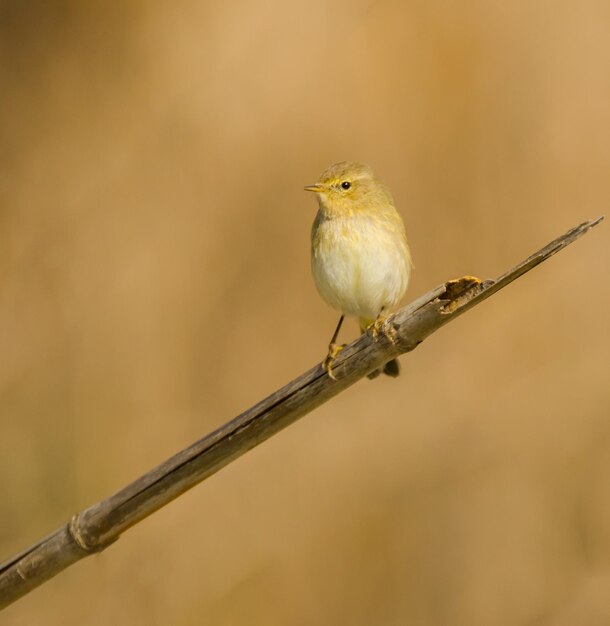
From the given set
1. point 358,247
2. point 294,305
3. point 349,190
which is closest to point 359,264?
point 358,247

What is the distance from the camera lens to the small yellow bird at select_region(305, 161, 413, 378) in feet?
10.9

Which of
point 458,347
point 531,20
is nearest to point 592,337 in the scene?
point 458,347

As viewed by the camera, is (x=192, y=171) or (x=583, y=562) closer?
(x=583, y=562)

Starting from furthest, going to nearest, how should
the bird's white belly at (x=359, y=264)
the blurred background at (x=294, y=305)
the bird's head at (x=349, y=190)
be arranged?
the blurred background at (x=294, y=305), the bird's head at (x=349, y=190), the bird's white belly at (x=359, y=264)

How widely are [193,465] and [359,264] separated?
4.30ft

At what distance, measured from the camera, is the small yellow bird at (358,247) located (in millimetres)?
3334

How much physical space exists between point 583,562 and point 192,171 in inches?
102

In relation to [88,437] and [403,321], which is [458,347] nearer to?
[88,437]

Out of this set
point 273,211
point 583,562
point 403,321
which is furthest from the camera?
point 273,211

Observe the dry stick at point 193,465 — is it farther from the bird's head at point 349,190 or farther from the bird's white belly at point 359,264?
the bird's head at point 349,190

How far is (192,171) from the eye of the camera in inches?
181

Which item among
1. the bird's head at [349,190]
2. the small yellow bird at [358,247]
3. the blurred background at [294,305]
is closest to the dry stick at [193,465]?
the small yellow bird at [358,247]

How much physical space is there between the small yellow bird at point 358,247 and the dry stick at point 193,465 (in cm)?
100

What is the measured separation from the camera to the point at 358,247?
11.0 ft
